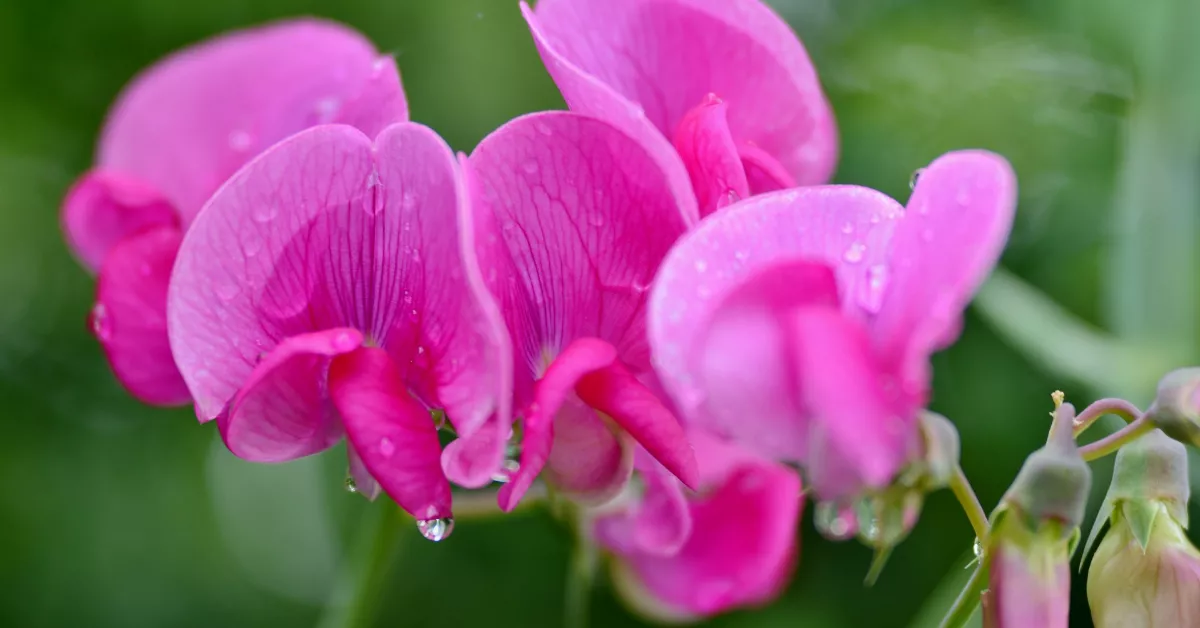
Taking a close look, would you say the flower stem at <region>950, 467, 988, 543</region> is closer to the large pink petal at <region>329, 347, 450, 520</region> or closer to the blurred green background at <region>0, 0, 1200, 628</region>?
the large pink petal at <region>329, 347, 450, 520</region>

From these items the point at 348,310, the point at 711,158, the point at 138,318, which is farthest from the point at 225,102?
the point at 711,158

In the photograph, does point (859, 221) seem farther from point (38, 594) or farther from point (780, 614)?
point (38, 594)

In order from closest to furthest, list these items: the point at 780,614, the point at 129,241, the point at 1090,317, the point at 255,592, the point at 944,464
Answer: the point at 944,464, the point at 129,241, the point at 780,614, the point at 1090,317, the point at 255,592

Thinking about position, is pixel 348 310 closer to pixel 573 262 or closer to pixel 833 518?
pixel 573 262

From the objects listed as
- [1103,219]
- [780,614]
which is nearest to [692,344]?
[780,614]

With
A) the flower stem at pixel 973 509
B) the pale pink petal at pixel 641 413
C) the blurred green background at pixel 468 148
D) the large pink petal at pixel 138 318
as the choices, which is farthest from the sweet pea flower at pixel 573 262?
the blurred green background at pixel 468 148
